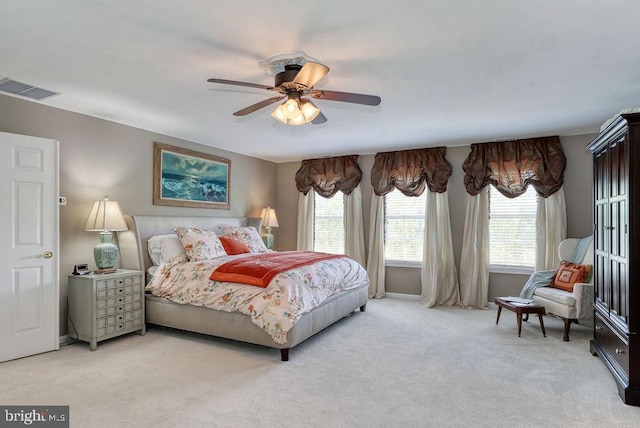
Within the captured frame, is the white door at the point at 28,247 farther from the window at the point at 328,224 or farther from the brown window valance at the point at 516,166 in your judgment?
the brown window valance at the point at 516,166

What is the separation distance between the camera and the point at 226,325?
3.79 m

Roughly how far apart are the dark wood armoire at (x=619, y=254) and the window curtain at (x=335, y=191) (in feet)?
11.6

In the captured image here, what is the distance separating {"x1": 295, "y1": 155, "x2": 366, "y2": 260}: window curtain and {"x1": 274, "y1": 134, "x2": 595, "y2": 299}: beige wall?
0.16m

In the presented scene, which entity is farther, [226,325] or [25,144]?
[226,325]

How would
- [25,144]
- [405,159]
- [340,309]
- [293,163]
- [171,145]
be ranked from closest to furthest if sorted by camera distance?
[25,144] < [340,309] < [171,145] < [405,159] < [293,163]

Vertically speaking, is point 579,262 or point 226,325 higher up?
point 579,262

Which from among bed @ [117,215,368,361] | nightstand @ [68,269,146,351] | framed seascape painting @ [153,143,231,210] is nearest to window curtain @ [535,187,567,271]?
bed @ [117,215,368,361]

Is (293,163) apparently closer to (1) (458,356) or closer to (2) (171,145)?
(2) (171,145)

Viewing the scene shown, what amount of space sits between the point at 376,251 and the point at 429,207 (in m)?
1.14

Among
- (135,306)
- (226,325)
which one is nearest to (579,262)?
(226,325)

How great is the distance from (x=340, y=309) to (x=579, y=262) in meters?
2.98

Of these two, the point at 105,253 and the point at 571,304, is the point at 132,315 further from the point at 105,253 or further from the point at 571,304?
the point at 571,304

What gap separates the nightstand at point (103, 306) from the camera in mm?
3699

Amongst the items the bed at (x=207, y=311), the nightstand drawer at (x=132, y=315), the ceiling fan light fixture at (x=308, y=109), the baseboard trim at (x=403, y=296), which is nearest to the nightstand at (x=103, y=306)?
the nightstand drawer at (x=132, y=315)
